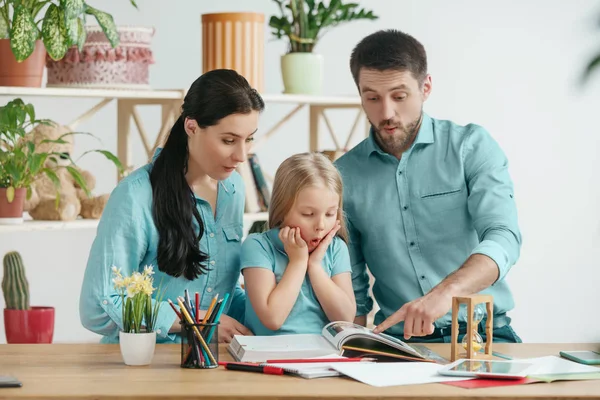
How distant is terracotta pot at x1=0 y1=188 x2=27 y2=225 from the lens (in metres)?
2.96

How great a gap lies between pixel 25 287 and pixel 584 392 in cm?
213

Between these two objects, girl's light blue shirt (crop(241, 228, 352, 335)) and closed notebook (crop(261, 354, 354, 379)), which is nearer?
closed notebook (crop(261, 354, 354, 379))

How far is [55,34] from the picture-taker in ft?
9.38

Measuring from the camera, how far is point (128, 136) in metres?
3.46

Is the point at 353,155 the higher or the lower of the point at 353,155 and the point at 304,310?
the higher

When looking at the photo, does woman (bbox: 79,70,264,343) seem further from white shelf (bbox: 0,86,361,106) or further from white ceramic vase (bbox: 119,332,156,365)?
white shelf (bbox: 0,86,361,106)

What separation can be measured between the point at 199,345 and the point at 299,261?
470mm

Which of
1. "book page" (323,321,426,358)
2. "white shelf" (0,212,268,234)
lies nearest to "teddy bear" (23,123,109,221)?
"white shelf" (0,212,268,234)

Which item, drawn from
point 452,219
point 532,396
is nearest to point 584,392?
point 532,396

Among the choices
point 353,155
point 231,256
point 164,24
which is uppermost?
point 164,24

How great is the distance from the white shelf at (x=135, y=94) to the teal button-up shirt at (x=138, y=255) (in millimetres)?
961

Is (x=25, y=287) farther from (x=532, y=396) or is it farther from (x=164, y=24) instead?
(x=532, y=396)

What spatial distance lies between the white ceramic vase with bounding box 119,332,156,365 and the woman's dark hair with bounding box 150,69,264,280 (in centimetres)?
39

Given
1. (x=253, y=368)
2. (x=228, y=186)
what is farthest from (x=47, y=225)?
(x=253, y=368)
